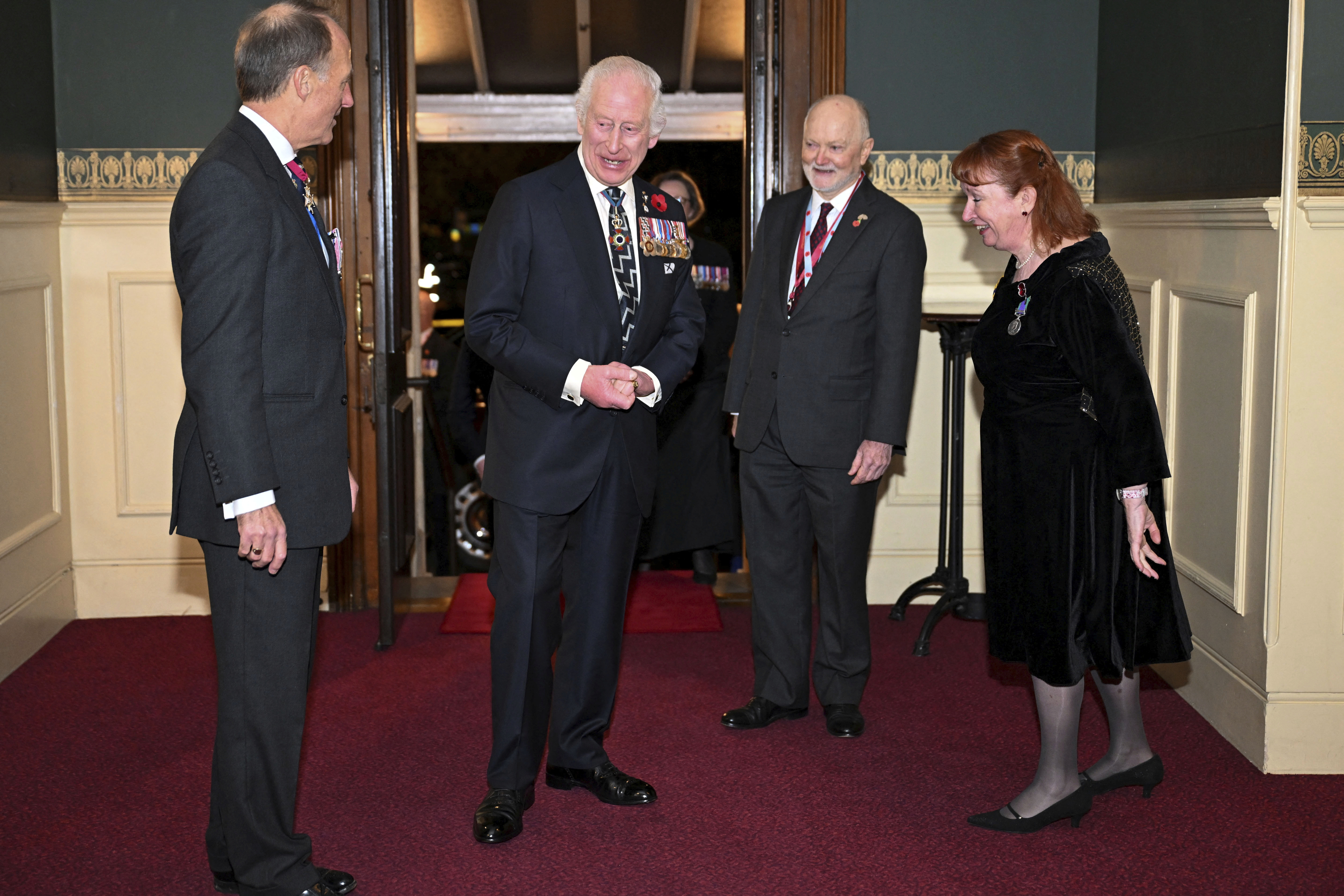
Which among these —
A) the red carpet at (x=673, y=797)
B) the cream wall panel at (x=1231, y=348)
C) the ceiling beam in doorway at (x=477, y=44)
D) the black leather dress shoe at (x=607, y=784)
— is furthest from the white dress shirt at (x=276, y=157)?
the ceiling beam in doorway at (x=477, y=44)

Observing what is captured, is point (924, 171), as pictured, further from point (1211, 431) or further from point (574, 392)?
point (574, 392)

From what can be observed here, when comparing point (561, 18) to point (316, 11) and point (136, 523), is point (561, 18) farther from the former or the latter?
point (316, 11)

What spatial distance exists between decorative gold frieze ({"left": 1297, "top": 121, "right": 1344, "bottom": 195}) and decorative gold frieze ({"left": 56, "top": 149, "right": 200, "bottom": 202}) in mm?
3601

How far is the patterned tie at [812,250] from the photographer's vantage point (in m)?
3.45

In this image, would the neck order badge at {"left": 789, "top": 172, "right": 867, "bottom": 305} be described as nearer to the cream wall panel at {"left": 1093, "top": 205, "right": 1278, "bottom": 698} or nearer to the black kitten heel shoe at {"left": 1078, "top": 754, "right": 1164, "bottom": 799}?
the cream wall panel at {"left": 1093, "top": 205, "right": 1278, "bottom": 698}

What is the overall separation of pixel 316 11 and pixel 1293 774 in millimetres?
2912

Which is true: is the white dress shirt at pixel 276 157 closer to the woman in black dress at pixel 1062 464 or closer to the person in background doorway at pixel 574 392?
the person in background doorway at pixel 574 392

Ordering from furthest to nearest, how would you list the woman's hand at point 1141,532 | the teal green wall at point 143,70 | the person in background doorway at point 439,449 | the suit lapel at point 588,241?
1. the person in background doorway at point 439,449
2. the teal green wall at point 143,70
3. the suit lapel at point 588,241
4. the woman's hand at point 1141,532

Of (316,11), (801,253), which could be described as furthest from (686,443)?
(316,11)

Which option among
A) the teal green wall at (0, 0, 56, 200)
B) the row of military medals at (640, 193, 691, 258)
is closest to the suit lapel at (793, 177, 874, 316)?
the row of military medals at (640, 193, 691, 258)

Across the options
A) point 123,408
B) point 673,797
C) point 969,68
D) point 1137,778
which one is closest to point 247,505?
point 673,797

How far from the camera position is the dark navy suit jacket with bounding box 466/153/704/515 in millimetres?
2697

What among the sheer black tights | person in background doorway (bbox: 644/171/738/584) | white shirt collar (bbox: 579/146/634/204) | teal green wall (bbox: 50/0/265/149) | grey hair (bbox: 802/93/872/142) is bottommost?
the sheer black tights

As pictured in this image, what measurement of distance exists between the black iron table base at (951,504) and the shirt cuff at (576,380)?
72.0 inches
